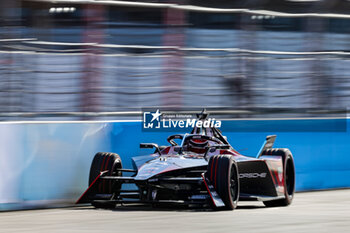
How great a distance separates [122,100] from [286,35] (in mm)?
3935

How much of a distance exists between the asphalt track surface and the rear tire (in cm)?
28

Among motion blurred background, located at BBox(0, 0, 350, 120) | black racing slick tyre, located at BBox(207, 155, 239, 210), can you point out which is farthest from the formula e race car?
motion blurred background, located at BBox(0, 0, 350, 120)

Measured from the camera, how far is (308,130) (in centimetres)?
1415

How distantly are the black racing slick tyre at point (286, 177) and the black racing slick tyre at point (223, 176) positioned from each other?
135 cm

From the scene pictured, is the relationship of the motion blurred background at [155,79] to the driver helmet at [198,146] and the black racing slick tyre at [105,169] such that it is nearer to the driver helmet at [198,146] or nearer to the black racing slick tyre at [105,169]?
the black racing slick tyre at [105,169]

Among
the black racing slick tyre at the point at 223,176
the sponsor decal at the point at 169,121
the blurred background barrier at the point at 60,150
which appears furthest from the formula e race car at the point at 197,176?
the sponsor decal at the point at 169,121

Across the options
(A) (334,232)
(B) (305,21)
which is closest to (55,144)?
(A) (334,232)

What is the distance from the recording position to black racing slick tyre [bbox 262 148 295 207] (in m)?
11.7

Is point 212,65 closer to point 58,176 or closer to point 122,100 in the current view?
point 122,100

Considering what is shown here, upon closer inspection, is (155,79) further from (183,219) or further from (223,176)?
(183,219)

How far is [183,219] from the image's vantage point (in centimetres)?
927

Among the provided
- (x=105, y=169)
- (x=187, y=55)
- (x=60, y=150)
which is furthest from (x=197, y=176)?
(x=187, y=55)

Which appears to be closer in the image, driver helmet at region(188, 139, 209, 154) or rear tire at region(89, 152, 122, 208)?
rear tire at region(89, 152, 122, 208)

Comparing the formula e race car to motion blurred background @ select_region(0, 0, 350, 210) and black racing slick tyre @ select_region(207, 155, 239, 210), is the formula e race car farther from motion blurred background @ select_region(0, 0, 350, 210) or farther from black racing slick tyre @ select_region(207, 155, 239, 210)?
motion blurred background @ select_region(0, 0, 350, 210)
